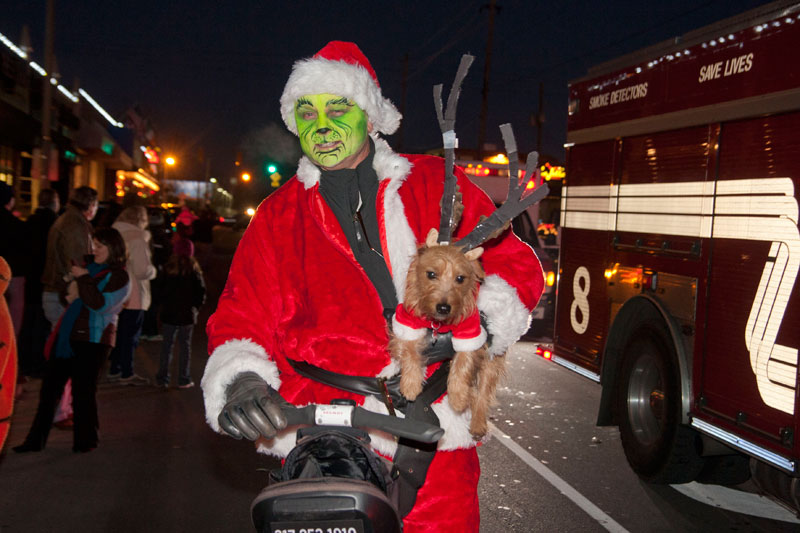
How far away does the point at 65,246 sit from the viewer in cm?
825

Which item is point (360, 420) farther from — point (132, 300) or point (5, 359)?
point (132, 300)

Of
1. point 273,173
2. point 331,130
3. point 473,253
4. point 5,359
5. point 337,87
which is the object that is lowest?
point 5,359

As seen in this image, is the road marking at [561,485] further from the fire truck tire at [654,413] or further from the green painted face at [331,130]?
the green painted face at [331,130]

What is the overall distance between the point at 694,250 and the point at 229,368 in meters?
4.28

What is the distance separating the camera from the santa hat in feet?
9.73

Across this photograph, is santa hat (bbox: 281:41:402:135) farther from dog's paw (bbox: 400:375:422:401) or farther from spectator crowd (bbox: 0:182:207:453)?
spectator crowd (bbox: 0:182:207:453)

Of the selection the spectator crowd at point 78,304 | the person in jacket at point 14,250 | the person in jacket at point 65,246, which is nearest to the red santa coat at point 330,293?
the spectator crowd at point 78,304

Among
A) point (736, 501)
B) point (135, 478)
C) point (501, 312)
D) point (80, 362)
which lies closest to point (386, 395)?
point (501, 312)

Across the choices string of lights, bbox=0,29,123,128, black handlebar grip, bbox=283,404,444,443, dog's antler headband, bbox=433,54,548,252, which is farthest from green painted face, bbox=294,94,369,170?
string of lights, bbox=0,29,123,128

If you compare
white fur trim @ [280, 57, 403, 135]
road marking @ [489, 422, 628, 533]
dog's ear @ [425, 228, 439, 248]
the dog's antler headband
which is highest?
white fur trim @ [280, 57, 403, 135]

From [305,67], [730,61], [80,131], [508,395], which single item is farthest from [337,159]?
[80,131]

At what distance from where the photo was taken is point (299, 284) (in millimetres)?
2707

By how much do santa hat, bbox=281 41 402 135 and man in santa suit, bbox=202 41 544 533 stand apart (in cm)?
2

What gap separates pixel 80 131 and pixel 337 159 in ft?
108
